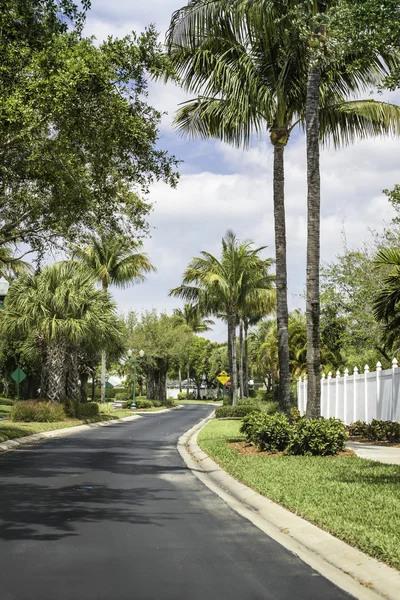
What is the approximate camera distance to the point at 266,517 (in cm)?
998

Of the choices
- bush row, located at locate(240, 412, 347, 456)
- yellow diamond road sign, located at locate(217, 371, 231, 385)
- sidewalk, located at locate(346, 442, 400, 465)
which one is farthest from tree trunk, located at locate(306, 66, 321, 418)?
yellow diamond road sign, located at locate(217, 371, 231, 385)

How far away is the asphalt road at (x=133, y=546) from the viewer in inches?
242

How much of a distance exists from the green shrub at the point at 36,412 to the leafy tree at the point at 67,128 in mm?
14318

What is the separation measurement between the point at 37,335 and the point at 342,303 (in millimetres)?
15928

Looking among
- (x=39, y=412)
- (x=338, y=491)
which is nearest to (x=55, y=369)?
(x=39, y=412)

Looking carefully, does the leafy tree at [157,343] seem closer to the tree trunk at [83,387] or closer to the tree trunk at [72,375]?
the tree trunk at [83,387]

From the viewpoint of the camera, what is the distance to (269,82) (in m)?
21.0

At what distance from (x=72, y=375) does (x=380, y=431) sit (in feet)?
65.1

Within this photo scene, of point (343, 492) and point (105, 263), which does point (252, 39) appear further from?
point (105, 263)

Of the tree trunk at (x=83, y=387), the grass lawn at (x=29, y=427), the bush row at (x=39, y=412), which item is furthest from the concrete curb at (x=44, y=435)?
the tree trunk at (x=83, y=387)

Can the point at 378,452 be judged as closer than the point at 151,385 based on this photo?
Yes

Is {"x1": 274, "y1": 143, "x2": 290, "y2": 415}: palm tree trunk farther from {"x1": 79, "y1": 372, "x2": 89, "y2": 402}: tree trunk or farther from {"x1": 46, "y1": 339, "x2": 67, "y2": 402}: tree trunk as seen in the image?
{"x1": 79, "y1": 372, "x2": 89, "y2": 402}: tree trunk

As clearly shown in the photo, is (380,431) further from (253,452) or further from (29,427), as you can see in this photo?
(29,427)

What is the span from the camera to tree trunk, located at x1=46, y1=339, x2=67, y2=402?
118ft
